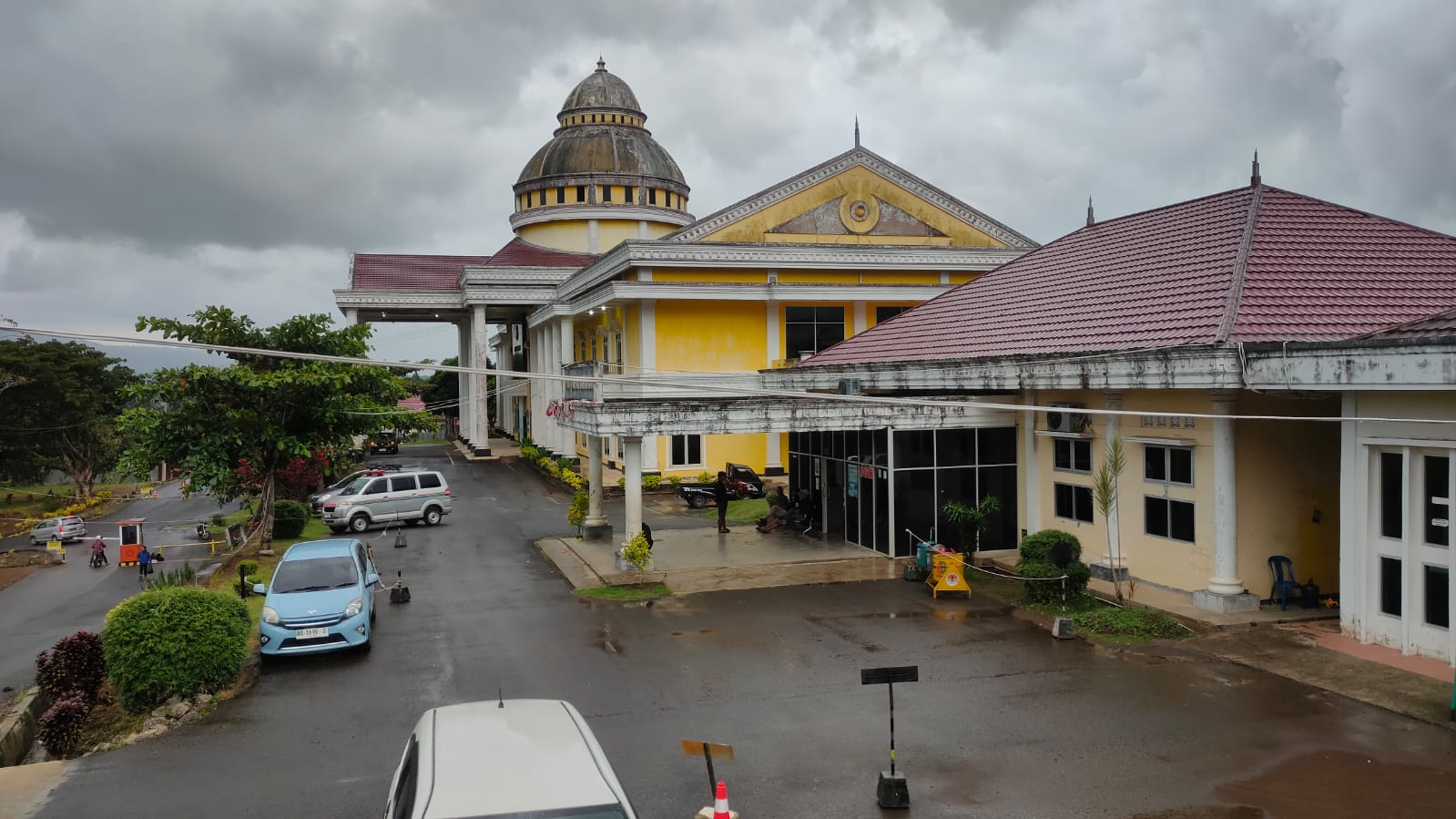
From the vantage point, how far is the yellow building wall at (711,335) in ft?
125

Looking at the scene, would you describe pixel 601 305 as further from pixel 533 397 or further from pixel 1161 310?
pixel 1161 310

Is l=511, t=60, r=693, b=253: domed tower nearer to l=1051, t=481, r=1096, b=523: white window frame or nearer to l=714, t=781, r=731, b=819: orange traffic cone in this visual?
l=1051, t=481, r=1096, b=523: white window frame

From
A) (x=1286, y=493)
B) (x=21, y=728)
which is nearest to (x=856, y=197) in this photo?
(x=1286, y=493)

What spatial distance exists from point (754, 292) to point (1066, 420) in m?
19.7

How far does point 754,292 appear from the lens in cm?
3769

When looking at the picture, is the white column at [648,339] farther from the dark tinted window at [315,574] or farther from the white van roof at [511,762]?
the white van roof at [511,762]

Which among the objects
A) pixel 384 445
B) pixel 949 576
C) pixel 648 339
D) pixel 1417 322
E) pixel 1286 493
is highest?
pixel 648 339

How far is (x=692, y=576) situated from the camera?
66.0 feet

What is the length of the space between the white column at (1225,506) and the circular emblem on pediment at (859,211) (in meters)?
25.2

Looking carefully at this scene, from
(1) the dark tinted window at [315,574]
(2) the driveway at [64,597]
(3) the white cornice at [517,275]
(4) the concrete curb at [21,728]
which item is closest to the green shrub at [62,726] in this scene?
(4) the concrete curb at [21,728]

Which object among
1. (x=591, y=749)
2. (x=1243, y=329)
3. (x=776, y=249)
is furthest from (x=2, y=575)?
(x=1243, y=329)

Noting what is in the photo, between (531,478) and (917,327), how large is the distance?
2243 centimetres

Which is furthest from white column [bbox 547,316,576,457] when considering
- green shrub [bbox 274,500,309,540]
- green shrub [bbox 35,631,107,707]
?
green shrub [bbox 35,631,107,707]

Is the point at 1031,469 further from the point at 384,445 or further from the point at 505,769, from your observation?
the point at 384,445
